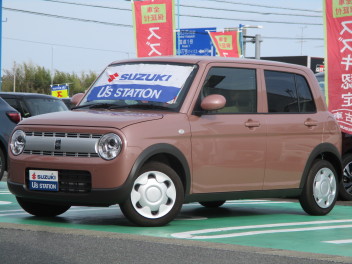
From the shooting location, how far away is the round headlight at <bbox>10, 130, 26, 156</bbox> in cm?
909

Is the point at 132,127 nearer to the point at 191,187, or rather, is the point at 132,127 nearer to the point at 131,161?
the point at 131,161

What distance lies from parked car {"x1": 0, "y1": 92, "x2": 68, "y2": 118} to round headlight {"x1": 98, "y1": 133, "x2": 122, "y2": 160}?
34.5ft

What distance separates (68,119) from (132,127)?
696mm

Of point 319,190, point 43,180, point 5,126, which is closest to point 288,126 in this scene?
point 319,190

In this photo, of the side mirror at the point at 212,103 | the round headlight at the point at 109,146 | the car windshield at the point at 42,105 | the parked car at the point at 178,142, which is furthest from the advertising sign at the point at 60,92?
the round headlight at the point at 109,146

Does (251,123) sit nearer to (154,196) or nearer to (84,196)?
(154,196)

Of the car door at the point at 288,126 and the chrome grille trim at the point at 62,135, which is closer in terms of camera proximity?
the chrome grille trim at the point at 62,135

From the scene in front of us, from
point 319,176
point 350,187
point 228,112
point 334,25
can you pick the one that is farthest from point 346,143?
point 228,112

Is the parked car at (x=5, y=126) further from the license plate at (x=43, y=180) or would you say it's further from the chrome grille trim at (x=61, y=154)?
the license plate at (x=43, y=180)

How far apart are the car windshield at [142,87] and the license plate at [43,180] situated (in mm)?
1101

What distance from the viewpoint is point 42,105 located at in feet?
63.5

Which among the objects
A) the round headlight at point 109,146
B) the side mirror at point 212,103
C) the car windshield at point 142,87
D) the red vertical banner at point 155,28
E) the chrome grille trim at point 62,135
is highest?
the red vertical banner at point 155,28

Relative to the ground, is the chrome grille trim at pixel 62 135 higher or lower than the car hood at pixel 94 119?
lower

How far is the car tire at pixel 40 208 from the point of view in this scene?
9.59 metres
